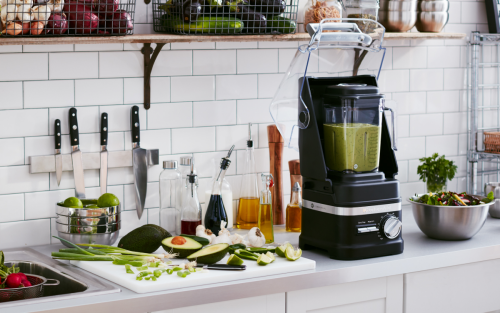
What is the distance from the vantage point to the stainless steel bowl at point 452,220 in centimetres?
205

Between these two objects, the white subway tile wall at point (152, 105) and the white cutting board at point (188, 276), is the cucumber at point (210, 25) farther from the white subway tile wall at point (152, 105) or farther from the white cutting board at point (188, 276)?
the white cutting board at point (188, 276)

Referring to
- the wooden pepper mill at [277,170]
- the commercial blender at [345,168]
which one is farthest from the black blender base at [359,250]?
the wooden pepper mill at [277,170]

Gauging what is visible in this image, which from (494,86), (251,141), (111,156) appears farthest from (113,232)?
(494,86)

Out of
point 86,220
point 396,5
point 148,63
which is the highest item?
point 396,5

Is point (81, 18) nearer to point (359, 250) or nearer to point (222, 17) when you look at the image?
point (222, 17)

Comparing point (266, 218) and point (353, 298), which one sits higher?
point (266, 218)

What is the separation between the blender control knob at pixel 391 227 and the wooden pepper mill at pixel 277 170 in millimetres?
571

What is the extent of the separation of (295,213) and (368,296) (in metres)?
0.49

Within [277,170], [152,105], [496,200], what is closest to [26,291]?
[152,105]

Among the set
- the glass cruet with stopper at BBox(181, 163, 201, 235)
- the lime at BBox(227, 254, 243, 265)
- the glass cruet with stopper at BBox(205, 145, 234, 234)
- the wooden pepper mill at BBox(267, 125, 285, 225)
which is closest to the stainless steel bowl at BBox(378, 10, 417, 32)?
the wooden pepper mill at BBox(267, 125, 285, 225)

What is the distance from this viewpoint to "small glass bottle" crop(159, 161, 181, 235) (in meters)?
2.21

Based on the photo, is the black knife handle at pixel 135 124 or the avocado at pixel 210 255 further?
the black knife handle at pixel 135 124

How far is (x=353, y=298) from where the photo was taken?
1.83 metres

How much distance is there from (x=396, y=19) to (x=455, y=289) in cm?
101
